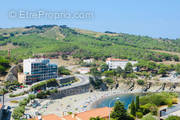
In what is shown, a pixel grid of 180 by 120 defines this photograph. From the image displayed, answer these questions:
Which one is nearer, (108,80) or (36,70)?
(36,70)

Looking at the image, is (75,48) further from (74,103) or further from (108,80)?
(74,103)

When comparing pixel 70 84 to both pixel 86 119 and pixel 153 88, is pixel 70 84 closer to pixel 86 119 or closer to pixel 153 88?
pixel 153 88

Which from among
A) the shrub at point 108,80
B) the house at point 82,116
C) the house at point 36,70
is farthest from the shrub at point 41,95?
the shrub at point 108,80

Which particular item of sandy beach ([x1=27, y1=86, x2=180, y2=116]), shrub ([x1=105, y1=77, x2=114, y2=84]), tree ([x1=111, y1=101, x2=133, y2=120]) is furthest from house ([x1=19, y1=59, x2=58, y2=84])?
tree ([x1=111, y1=101, x2=133, y2=120])

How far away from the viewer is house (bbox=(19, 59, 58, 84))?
61.1m

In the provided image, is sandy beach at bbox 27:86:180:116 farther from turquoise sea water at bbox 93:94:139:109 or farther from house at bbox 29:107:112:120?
house at bbox 29:107:112:120

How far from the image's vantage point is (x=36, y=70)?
62750mm

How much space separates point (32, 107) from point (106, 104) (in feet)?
55.8

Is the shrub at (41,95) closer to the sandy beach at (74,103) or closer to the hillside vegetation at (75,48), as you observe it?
the sandy beach at (74,103)

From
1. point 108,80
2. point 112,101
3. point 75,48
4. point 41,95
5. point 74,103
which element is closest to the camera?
point 41,95

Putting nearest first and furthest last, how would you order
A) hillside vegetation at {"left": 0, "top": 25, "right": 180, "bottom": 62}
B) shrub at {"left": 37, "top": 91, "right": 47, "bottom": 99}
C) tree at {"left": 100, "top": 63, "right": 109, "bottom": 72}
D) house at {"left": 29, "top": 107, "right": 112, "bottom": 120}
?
house at {"left": 29, "top": 107, "right": 112, "bottom": 120} < shrub at {"left": 37, "top": 91, "right": 47, "bottom": 99} < tree at {"left": 100, "top": 63, "right": 109, "bottom": 72} < hillside vegetation at {"left": 0, "top": 25, "right": 180, "bottom": 62}

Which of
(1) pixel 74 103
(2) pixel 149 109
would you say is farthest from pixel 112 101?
(2) pixel 149 109

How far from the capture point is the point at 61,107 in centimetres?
4866

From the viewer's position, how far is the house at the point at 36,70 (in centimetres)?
6106
